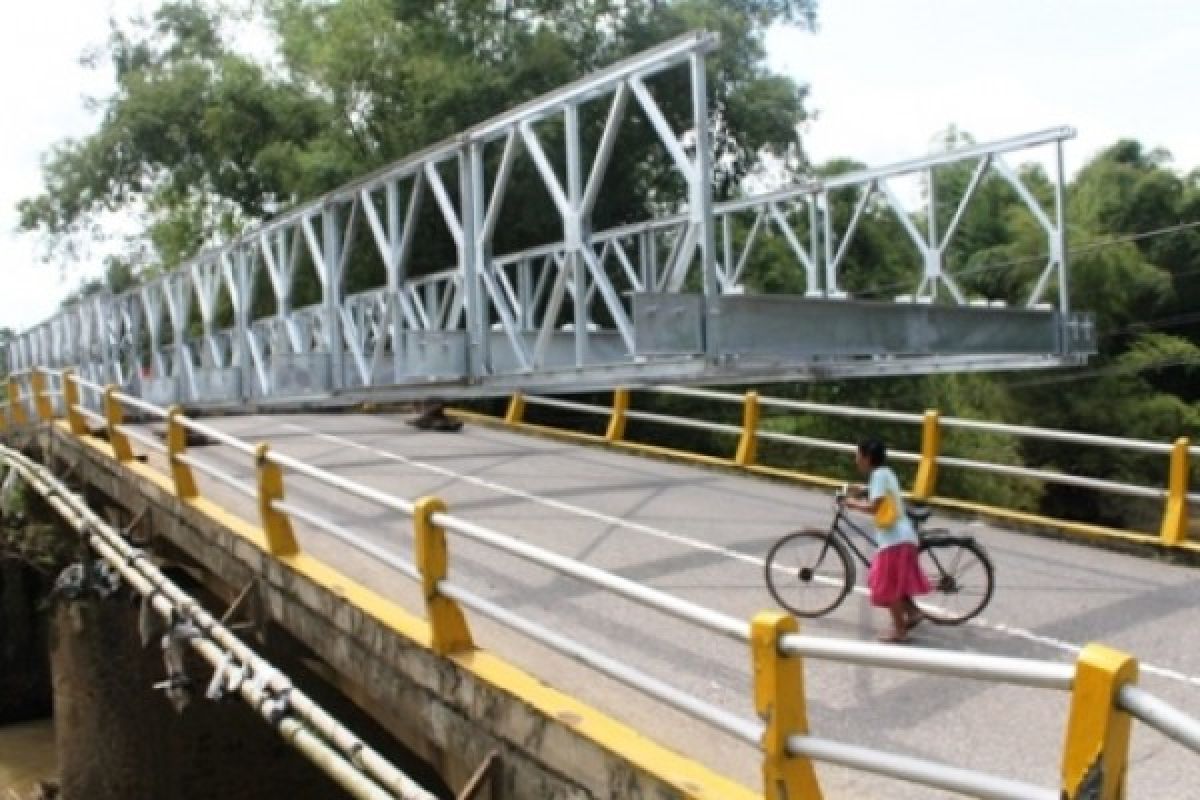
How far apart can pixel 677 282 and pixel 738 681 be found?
2642 mm

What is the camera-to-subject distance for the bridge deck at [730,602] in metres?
5.10

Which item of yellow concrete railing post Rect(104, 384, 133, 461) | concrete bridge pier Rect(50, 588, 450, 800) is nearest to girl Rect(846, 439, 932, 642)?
yellow concrete railing post Rect(104, 384, 133, 461)

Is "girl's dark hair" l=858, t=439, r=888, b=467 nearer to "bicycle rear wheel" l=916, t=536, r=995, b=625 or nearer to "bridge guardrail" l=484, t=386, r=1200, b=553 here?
"bicycle rear wheel" l=916, t=536, r=995, b=625

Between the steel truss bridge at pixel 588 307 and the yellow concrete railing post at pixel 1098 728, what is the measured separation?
159 inches

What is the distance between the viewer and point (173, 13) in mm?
34906

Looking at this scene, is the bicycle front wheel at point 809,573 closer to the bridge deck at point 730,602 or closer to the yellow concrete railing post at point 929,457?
the bridge deck at point 730,602

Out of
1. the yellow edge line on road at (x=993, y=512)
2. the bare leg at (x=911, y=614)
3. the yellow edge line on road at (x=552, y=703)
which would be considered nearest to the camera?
the yellow edge line on road at (x=552, y=703)

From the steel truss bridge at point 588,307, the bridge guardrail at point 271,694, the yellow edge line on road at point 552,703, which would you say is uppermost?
the steel truss bridge at point 588,307

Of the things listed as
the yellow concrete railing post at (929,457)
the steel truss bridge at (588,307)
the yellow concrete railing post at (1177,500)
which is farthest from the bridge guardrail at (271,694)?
the yellow concrete railing post at (1177,500)

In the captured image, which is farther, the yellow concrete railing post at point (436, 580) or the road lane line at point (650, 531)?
the road lane line at point (650, 531)

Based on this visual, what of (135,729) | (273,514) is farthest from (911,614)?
(135,729)

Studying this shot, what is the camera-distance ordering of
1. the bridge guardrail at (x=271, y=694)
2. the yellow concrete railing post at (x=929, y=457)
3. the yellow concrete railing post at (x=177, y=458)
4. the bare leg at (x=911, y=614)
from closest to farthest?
the bridge guardrail at (x=271, y=694) < the bare leg at (x=911, y=614) < the yellow concrete railing post at (x=177, y=458) < the yellow concrete railing post at (x=929, y=457)

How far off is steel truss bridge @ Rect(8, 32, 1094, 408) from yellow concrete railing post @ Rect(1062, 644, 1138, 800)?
4.05 meters

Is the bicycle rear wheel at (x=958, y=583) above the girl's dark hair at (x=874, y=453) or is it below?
below
